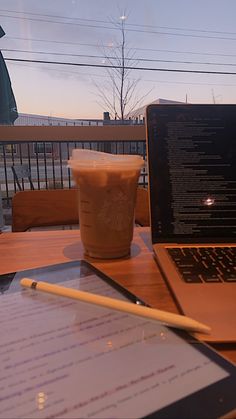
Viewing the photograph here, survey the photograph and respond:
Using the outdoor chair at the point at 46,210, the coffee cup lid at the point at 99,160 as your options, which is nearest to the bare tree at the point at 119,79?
the outdoor chair at the point at 46,210

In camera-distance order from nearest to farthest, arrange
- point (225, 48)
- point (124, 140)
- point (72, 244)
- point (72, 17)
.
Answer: point (72, 244) < point (124, 140) < point (72, 17) < point (225, 48)

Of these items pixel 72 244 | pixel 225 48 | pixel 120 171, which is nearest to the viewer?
pixel 120 171

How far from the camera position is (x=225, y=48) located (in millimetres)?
5492

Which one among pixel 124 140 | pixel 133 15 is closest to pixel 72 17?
pixel 133 15

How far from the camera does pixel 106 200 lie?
0.44m

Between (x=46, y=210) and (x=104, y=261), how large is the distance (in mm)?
457

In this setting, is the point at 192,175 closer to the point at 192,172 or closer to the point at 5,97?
the point at 192,172

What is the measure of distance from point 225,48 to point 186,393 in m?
6.34

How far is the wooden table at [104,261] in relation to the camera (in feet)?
1.11

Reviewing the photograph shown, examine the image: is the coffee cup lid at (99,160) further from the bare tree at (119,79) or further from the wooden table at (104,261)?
the bare tree at (119,79)

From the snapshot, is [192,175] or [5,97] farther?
[5,97]

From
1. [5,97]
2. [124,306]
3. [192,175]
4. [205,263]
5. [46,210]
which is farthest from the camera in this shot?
[5,97]

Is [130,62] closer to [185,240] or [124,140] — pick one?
[124,140]

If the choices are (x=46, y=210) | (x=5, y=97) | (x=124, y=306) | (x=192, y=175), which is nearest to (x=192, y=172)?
(x=192, y=175)
